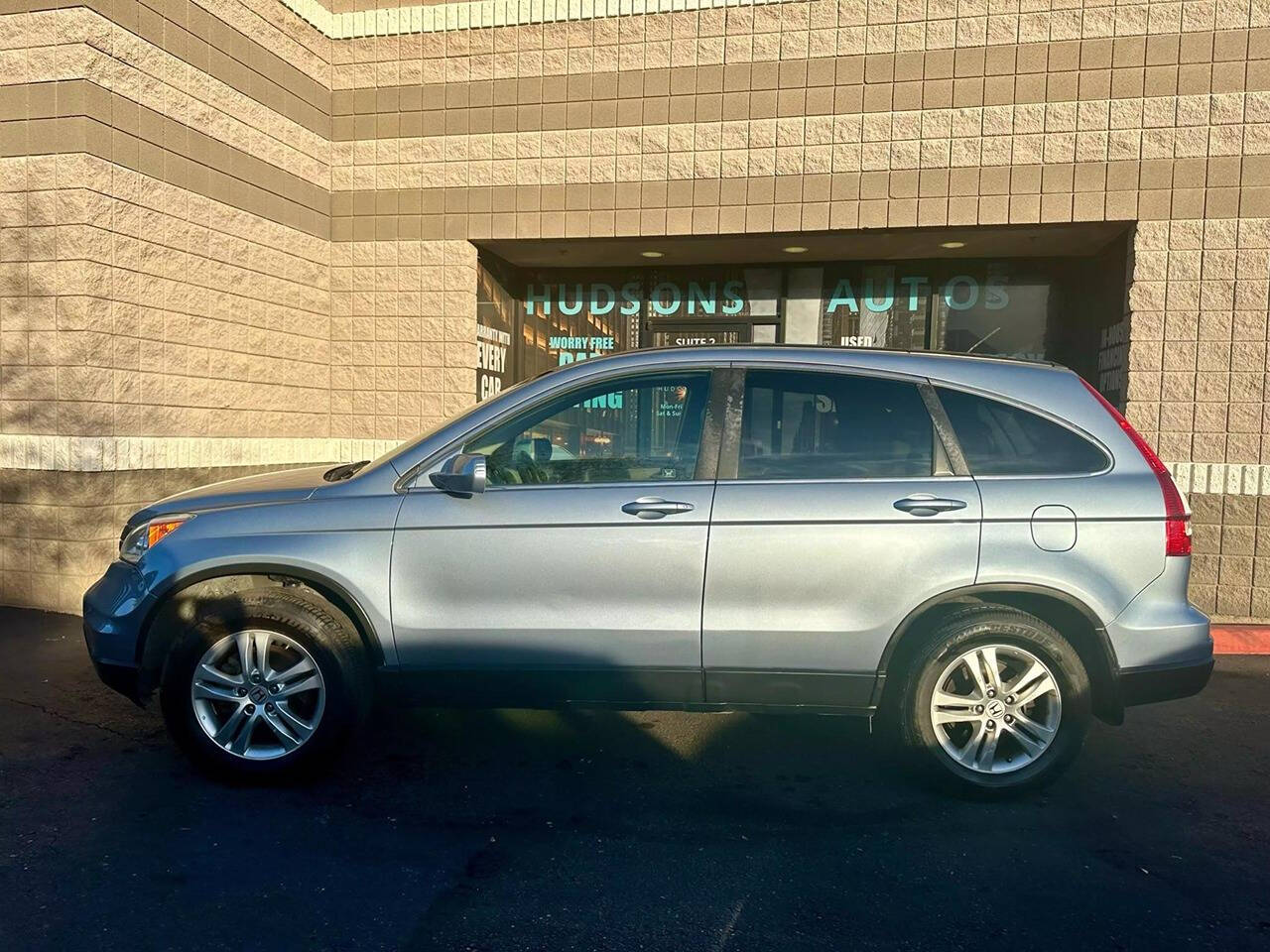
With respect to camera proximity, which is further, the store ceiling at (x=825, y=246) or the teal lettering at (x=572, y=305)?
the teal lettering at (x=572, y=305)

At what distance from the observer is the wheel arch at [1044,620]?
3.72 m

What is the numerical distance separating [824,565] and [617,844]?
1.36 m

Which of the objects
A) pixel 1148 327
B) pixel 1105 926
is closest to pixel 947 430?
pixel 1105 926

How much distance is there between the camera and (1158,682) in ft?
12.3

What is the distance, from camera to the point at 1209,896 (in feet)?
10.2

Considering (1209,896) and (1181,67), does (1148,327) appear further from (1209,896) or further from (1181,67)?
(1209,896)

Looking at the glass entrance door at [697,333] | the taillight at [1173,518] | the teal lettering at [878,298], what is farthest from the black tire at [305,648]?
the teal lettering at [878,298]

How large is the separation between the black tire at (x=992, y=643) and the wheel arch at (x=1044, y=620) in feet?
0.14

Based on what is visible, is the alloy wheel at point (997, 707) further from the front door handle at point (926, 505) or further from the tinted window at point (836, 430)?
the tinted window at point (836, 430)

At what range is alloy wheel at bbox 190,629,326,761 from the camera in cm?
384

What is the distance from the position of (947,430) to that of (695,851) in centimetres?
200

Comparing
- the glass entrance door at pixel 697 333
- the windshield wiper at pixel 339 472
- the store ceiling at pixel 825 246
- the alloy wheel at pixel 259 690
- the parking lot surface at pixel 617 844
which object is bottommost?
the parking lot surface at pixel 617 844

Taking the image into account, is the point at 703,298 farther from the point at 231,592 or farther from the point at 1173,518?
the point at 231,592

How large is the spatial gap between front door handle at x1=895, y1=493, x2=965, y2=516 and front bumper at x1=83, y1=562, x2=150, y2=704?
127 inches
